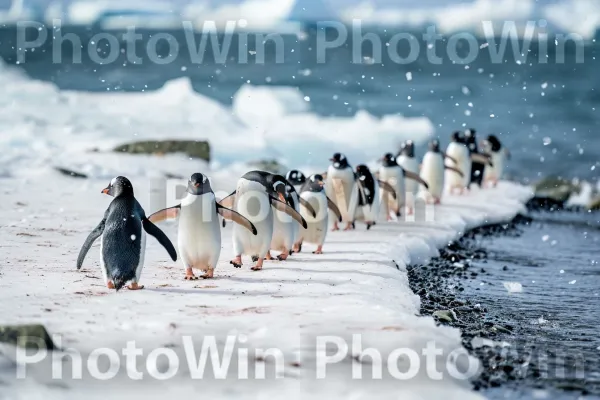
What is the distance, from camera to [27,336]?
4426 mm

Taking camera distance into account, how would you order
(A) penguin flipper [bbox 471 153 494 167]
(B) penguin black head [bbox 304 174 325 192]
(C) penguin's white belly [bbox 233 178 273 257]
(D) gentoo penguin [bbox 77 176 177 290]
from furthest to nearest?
(A) penguin flipper [bbox 471 153 494 167]
(B) penguin black head [bbox 304 174 325 192]
(C) penguin's white belly [bbox 233 178 273 257]
(D) gentoo penguin [bbox 77 176 177 290]

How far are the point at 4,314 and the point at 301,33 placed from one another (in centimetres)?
5925

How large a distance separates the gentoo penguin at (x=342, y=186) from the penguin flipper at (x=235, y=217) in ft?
9.49

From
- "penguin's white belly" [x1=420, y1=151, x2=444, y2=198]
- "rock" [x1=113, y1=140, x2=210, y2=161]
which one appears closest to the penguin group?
"penguin's white belly" [x1=420, y1=151, x2=444, y2=198]

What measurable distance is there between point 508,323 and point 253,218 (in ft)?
6.61

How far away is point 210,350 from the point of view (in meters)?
4.64

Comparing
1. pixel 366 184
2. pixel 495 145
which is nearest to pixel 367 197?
pixel 366 184

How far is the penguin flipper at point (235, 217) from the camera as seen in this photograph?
658 cm

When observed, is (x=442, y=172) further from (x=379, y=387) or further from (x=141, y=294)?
(x=379, y=387)

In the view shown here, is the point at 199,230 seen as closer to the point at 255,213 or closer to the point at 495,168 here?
the point at 255,213

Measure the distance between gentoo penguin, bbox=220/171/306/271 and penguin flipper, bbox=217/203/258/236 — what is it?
0.77 ft

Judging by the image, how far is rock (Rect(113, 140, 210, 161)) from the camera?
13.8 meters

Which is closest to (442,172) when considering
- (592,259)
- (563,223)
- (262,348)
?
(563,223)

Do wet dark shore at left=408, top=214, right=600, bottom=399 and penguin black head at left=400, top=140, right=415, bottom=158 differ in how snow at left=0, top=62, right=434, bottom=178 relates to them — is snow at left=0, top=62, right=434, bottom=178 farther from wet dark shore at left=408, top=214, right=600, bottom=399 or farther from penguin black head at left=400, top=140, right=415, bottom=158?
wet dark shore at left=408, top=214, right=600, bottom=399
